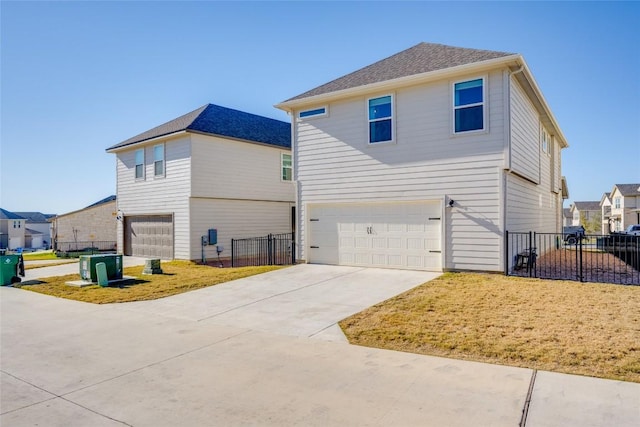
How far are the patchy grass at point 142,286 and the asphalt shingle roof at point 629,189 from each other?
52.6m

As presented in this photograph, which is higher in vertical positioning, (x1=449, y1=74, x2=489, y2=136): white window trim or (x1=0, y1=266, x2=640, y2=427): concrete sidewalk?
(x1=449, y1=74, x2=489, y2=136): white window trim

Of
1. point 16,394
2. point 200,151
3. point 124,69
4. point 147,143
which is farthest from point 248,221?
point 16,394

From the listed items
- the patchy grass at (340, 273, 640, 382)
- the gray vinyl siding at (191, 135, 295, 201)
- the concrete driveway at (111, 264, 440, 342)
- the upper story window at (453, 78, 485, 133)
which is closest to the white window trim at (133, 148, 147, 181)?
the gray vinyl siding at (191, 135, 295, 201)

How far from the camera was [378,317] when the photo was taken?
670 cm

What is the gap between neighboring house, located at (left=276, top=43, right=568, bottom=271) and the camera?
10219 mm

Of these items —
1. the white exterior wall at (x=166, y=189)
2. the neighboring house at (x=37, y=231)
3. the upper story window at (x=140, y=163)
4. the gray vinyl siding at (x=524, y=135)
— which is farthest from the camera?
the neighboring house at (x=37, y=231)

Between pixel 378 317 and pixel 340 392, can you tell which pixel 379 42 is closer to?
pixel 378 317

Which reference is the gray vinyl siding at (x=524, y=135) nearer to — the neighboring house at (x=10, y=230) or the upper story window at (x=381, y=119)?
the upper story window at (x=381, y=119)

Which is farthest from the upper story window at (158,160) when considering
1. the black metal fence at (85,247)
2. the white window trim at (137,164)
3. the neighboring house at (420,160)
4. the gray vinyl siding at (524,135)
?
the gray vinyl siding at (524,135)

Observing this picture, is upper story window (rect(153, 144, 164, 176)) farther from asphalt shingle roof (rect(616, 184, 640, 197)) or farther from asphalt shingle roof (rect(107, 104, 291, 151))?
asphalt shingle roof (rect(616, 184, 640, 197))

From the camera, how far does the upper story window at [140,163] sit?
19250 mm

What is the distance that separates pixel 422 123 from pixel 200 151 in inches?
397

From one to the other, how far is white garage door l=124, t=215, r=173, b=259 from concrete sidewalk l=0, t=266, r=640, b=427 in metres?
11.4

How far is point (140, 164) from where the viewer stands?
1939 cm
